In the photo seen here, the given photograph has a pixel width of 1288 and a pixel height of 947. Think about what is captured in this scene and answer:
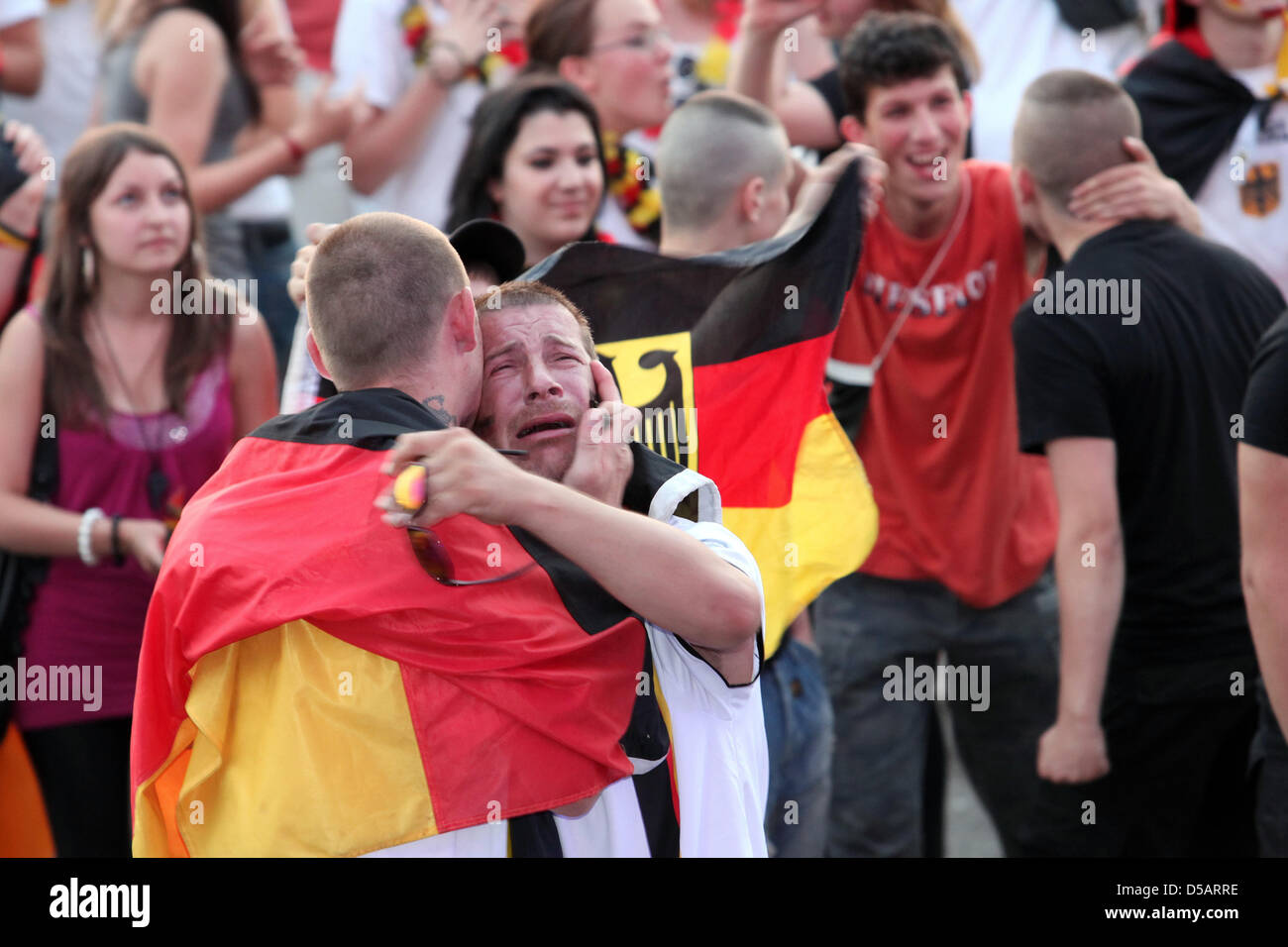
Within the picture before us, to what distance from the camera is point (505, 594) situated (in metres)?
2.18

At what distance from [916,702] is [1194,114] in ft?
6.52

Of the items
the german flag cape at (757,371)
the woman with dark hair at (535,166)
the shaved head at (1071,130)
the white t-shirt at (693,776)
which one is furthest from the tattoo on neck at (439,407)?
the shaved head at (1071,130)

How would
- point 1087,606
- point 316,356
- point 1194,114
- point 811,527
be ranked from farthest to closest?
point 1194,114, point 1087,606, point 811,527, point 316,356

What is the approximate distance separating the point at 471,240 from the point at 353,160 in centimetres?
240

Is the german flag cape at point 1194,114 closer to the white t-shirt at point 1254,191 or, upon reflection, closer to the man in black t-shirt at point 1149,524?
the white t-shirt at point 1254,191

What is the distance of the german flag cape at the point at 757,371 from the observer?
10.9 ft

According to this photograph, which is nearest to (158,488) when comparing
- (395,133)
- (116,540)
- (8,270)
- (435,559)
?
(116,540)

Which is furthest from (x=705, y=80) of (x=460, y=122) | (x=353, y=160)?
(x=353, y=160)

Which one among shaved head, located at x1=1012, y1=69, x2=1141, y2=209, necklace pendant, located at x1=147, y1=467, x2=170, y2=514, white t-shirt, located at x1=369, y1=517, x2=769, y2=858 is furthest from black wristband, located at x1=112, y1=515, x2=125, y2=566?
shaved head, located at x1=1012, y1=69, x2=1141, y2=209

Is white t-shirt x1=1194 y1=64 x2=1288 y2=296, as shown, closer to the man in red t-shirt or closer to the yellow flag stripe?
the man in red t-shirt

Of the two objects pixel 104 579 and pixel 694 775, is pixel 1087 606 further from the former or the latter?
pixel 104 579

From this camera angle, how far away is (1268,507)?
3018 mm

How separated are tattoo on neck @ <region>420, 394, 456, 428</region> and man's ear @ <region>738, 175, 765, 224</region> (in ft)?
6.25

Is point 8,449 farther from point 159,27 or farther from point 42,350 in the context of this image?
point 159,27
